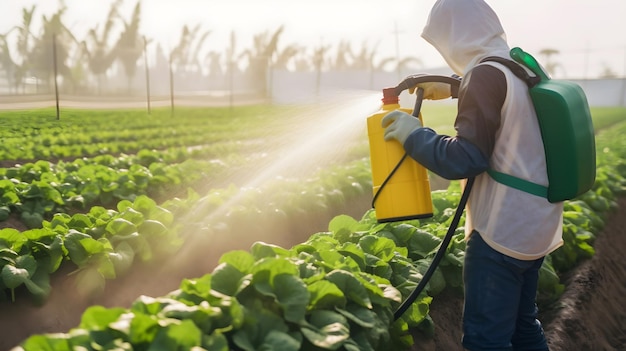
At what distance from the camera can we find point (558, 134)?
7.83 ft

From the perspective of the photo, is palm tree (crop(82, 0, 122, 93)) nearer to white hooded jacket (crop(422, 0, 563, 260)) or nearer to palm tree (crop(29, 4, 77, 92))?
palm tree (crop(29, 4, 77, 92))

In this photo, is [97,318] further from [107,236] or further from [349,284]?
[107,236]

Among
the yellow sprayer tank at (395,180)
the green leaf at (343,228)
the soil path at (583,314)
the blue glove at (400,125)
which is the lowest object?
the soil path at (583,314)

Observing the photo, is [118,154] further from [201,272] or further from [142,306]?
[142,306]

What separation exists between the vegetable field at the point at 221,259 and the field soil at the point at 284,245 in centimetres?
1

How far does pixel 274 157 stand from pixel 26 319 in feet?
30.6

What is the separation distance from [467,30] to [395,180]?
0.67m

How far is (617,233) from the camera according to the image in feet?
23.3

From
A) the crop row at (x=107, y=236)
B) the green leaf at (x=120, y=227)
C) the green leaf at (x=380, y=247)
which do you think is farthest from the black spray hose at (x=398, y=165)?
the green leaf at (x=120, y=227)

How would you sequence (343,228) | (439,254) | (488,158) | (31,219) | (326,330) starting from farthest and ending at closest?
(31,219) → (343,228) → (439,254) → (488,158) → (326,330)

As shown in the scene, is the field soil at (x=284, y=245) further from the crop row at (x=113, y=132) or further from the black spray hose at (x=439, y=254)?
the crop row at (x=113, y=132)

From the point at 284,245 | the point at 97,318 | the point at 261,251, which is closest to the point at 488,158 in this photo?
the point at 261,251

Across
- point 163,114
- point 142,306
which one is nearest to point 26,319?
point 142,306

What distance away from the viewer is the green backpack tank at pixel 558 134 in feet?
7.79
